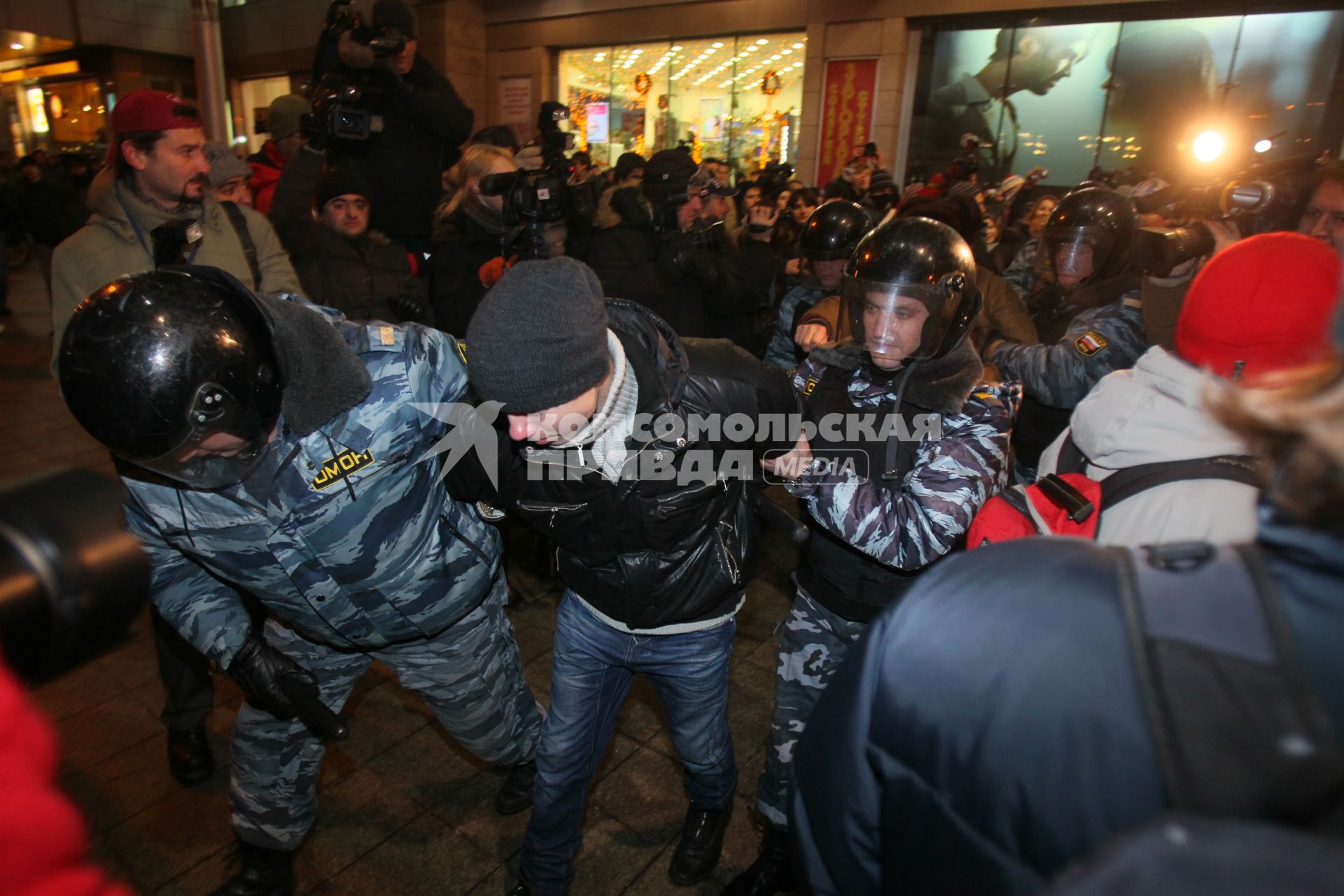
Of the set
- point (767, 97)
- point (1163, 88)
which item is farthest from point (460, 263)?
point (1163, 88)

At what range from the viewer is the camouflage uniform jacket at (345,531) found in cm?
187

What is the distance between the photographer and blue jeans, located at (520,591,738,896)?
2.08 m

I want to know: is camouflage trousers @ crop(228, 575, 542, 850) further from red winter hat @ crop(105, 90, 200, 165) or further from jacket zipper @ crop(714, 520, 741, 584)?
red winter hat @ crop(105, 90, 200, 165)

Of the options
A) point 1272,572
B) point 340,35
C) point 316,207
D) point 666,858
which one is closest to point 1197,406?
point 1272,572

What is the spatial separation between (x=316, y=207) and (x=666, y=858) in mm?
3465

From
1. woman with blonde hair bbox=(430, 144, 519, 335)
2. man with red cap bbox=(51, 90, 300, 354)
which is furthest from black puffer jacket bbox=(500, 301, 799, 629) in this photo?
woman with blonde hair bbox=(430, 144, 519, 335)

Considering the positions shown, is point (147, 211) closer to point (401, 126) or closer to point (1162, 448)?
point (401, 126)

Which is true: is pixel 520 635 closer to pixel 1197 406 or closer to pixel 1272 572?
pixel 1197 406

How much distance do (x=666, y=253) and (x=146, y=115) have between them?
243 centimetres

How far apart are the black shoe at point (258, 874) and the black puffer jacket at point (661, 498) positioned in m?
1.24

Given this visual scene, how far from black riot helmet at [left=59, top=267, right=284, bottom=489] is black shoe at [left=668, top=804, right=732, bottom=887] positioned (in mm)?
1679

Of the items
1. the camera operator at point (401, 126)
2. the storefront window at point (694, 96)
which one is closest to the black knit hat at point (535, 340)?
the camera operator at point (401, 126)

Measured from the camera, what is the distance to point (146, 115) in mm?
2820

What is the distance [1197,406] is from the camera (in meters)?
1.43
